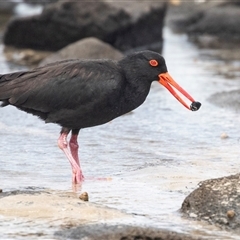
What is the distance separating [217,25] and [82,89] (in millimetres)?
11151

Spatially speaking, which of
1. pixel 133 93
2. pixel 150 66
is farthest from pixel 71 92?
pixel 150 66

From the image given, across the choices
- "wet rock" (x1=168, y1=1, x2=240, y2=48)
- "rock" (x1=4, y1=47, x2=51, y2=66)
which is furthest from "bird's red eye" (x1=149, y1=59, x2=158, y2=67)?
"wet rock" (x1=168, y1=1, x2=240, y2=48)

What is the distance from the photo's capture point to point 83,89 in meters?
6.72

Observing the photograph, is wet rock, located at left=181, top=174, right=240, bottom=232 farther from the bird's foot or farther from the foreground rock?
the bird's foot

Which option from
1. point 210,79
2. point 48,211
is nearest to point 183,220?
point 48,211

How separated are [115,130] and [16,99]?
2.12 m

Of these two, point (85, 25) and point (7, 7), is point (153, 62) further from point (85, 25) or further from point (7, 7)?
point (7, 7)

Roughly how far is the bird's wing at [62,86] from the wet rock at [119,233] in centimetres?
189

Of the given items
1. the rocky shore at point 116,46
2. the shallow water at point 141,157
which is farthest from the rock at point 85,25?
the shallow water at point 141,157

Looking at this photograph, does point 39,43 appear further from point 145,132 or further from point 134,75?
point 134,75

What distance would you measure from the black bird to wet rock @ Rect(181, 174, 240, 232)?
4.45 feet

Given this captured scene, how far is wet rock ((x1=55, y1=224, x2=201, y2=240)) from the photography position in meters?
4.84

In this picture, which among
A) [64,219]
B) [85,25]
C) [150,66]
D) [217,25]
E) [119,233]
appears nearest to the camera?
[119,233]

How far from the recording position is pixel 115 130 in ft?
28.6
